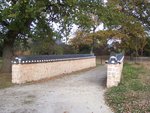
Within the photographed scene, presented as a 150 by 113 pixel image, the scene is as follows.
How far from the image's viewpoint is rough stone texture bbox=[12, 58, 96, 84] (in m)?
16.5

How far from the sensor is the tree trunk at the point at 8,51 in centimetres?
2220

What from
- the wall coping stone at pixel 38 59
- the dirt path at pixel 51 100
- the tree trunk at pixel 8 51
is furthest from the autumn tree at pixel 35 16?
the dirt path at pixel 51 100

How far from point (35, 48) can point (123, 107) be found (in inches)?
1248

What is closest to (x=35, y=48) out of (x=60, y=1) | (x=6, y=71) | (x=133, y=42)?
(x=133, y=42)

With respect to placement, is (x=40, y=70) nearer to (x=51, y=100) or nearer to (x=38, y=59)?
(x=38, y=59)

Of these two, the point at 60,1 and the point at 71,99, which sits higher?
the point at 60,1

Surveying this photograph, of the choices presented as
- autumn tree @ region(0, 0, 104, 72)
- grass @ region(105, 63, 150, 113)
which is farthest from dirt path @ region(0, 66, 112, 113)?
autumn tree @ region(0, 0, 104, 72)

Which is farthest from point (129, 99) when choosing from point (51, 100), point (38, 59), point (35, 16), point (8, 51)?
point (8, 51)

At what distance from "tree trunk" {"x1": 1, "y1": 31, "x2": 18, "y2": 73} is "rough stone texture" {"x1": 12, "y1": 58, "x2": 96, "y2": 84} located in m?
3.34

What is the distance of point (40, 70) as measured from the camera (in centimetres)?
1895

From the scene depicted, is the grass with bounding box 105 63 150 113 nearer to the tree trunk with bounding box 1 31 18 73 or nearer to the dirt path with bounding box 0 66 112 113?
the dirt path with bounding box 0 66 112 113

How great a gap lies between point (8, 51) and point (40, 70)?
4723 mm

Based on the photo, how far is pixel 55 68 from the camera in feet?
71.5

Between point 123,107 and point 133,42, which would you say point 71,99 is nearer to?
point 123,107
